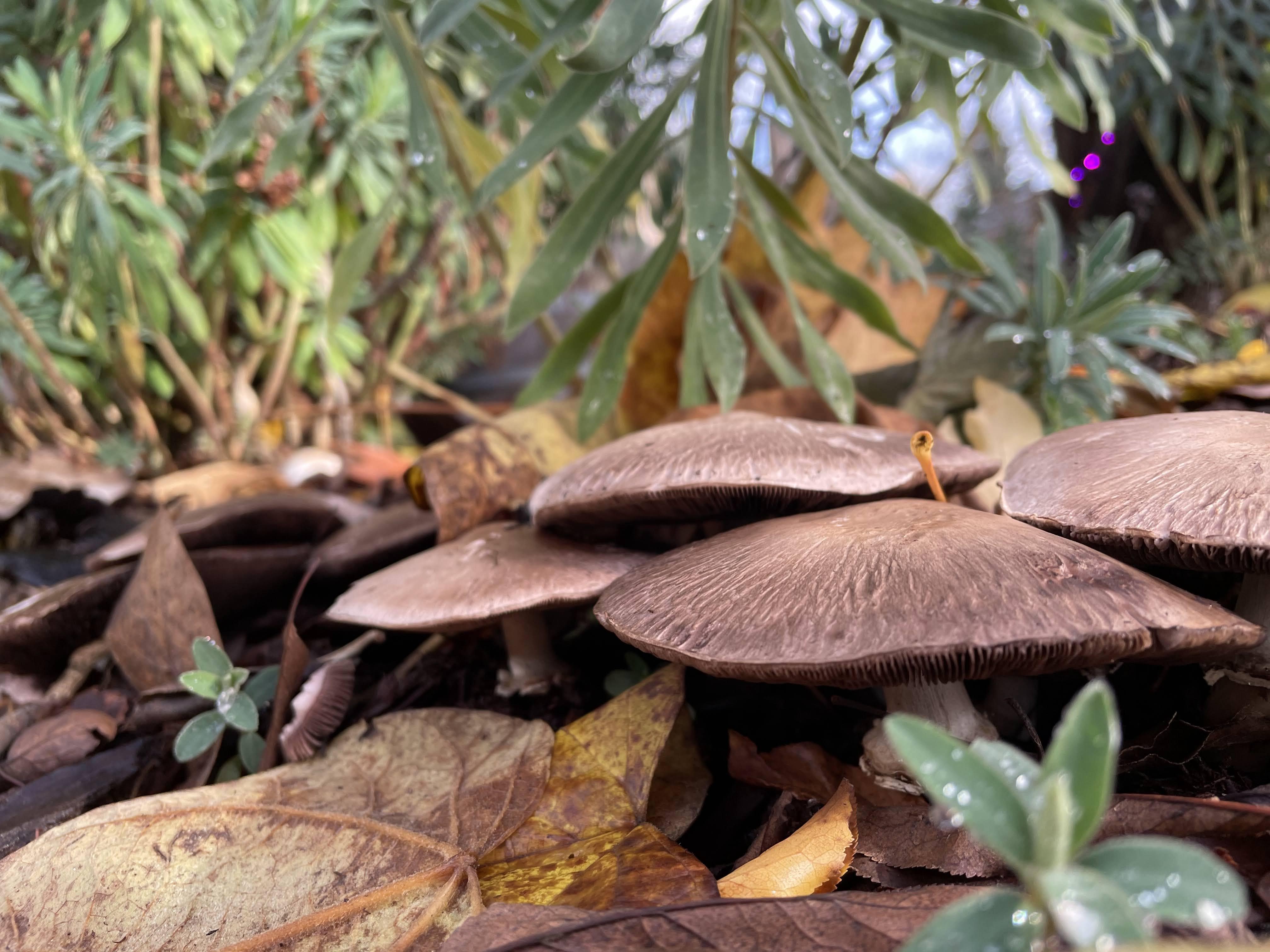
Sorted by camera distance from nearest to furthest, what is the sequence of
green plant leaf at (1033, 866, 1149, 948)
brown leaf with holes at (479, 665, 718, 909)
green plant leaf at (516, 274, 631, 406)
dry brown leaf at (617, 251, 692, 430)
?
green plant leaf at (1033, 866, 1149, 948) → brown leaf with holes at (479, 665, 718, 909) → green plant leaf at (516, 274, 631, 406) → dry brown leaf at (617, 251, 692, 430)

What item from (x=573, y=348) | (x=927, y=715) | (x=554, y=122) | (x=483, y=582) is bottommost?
(x=927, y=715)

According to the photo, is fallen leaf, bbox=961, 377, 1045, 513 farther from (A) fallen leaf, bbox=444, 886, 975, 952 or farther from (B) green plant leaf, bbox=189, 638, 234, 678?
(B) green plant leaf, bbox=189, 638, 234, 678

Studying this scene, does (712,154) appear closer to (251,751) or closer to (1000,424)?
(1000,424)

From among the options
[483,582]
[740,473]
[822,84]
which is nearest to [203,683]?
[483,582]

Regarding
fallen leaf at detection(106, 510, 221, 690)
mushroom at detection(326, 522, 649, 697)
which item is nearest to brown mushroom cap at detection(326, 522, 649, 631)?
mushroom at detection(326, 522, 649, 697)

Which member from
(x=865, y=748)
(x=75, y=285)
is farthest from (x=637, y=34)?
(x=75, y=285)

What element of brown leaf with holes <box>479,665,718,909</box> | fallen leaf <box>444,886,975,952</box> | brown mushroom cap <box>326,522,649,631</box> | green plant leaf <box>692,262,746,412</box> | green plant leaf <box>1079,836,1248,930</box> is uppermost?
green plant leaf <box>692,262,746,412</box>

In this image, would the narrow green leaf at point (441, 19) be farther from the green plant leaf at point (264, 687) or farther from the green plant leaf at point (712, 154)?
the green plant leaf at point (264, 687)
